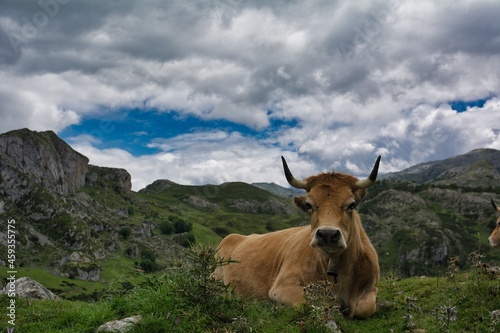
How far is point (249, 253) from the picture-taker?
558 inches

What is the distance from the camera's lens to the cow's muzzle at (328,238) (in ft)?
27.4

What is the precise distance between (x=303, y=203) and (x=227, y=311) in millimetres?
3298

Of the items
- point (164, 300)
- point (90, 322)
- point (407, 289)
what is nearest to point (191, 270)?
point (164, 300)

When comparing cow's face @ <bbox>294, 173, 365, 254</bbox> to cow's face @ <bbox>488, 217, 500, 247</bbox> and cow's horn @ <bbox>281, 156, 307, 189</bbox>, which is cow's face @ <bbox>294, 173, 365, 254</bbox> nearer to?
cow's horn @ <bbox>281, 156, 307, 189</bbox>

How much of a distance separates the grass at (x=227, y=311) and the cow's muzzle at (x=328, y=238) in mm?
878

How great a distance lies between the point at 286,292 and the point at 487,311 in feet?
14.5

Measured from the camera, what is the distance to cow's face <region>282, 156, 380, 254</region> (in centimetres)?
844

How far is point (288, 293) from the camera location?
10258 millimetres

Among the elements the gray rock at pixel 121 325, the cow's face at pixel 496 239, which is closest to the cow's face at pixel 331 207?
the gray rock at pixel 121 325

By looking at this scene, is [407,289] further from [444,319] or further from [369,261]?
[444,319]

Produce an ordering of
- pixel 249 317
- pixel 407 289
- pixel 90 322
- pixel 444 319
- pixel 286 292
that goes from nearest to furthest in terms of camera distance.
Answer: pixel 444 319
pixel 249 317
pixel 90 322
pixel 286 292
pixel 407 289

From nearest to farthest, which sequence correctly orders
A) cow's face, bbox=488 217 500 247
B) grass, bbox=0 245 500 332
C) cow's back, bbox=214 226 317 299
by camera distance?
grass, bbox=0 245 500 332
cow's back, bbox=214 226 317 299
cow's face, bbox=488 217 500 247

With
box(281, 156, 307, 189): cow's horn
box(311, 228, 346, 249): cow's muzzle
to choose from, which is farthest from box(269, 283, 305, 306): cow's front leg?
box(281, 156, 307, 189): cow's horn

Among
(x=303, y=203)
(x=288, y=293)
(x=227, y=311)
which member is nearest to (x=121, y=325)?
(x=227, y=311)
